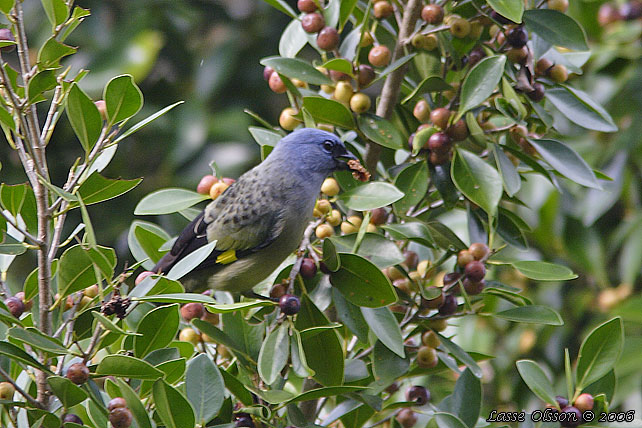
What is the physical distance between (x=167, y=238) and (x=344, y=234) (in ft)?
1.91

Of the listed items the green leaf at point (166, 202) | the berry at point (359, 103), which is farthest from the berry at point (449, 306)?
the green leaf at point (166, 202)

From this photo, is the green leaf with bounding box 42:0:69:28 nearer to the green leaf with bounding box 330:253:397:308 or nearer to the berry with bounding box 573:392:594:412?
the green leaf with bounding box 330:253:397:308

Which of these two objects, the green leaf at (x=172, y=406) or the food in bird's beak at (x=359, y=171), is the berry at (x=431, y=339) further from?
the green leaf at (x=172, y=406)

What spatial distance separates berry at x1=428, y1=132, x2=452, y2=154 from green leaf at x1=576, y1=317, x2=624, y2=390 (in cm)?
58

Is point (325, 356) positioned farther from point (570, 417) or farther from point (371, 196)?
point (570, 417)

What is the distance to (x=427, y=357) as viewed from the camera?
1.96m

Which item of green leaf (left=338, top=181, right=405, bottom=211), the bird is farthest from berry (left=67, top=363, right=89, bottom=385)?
the bird

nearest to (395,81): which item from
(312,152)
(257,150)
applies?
(312,152)

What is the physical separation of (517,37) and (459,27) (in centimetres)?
15

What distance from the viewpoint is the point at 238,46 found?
17.1 ft

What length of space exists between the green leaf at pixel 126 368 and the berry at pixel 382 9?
4.10ft

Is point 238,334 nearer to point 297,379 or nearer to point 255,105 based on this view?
point 297,379

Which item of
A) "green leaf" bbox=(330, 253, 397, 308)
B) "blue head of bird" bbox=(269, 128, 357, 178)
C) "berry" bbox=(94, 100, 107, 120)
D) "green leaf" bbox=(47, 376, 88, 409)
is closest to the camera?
"green leaf" bbox=(47, 376, 88, 409)

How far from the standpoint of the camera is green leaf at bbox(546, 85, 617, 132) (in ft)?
6.79
